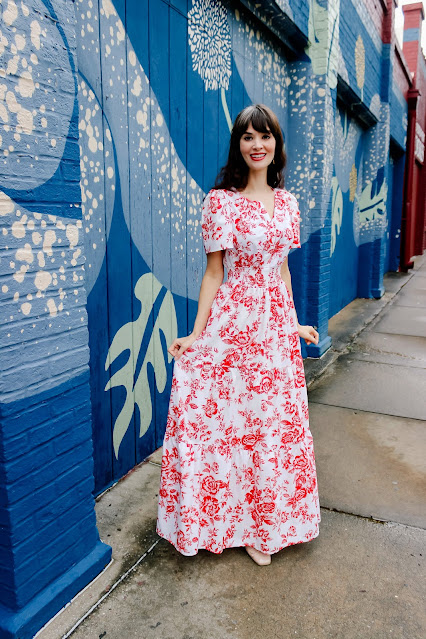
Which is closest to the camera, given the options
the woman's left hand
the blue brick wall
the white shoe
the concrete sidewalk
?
the blue brick wall

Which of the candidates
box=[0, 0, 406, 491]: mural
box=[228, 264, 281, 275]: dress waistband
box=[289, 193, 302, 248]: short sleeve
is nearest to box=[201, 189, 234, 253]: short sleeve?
box=[228, 264, 281, 275]: dress waistband

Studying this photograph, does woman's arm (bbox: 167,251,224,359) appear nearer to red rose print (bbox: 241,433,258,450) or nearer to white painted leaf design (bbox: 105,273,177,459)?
red rose print (bbox: 241,433,258,450)

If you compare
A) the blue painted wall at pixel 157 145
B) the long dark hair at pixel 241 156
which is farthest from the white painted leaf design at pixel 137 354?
the long dark hair at pixel 241 156

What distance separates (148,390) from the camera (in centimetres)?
318

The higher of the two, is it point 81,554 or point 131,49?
point 131,49

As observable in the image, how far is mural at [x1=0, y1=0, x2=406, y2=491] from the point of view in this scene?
173cm

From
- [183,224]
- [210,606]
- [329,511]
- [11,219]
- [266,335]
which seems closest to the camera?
[11,219]

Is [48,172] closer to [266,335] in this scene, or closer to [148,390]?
[266,335]

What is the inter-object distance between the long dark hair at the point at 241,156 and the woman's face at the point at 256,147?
19 millimetres

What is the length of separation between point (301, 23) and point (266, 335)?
364 centimetres

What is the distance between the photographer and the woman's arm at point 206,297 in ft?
7.45

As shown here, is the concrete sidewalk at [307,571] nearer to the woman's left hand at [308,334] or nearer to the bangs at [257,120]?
the woman's left hand at [308,334]

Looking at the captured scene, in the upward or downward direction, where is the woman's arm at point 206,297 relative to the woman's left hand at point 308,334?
upward

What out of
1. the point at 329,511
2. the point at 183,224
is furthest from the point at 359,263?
the point at 329,511
